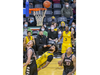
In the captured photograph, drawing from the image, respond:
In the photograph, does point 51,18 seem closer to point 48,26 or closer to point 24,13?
point 48,26

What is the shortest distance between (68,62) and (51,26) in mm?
1076

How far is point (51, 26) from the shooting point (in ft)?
16.3

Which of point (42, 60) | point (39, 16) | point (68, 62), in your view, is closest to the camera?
point (68, 62)

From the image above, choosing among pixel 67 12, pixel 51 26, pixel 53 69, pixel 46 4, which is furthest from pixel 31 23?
pixel 53 69

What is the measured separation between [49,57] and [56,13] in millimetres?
1202

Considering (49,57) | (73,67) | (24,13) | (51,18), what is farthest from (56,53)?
(24,13)

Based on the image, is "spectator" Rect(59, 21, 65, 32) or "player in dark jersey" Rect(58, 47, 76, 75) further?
"spectator" Rect(59, 21, 65, 32)

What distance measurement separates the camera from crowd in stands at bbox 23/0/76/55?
15.9 feet

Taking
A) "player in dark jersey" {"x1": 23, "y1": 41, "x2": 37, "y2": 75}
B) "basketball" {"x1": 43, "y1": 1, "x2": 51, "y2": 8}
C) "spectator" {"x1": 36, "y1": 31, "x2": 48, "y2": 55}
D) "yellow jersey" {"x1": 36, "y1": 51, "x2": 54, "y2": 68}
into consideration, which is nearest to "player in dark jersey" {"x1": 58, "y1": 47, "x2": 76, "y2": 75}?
"yellow jersey" {"x1": 36, "y1": 51, "x2": 54, "y2": 68}

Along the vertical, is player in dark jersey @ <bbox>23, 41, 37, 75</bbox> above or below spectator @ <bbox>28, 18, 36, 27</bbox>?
below

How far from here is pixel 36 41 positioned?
16.0 feet

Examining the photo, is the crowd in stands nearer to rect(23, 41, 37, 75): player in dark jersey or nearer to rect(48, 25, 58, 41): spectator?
rect(48, 25, 58, 41): spectator

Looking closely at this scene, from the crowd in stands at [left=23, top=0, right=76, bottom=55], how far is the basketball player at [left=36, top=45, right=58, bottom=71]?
0.44 feet

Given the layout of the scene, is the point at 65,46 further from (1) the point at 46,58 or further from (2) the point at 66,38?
(1) the point at 46,58
